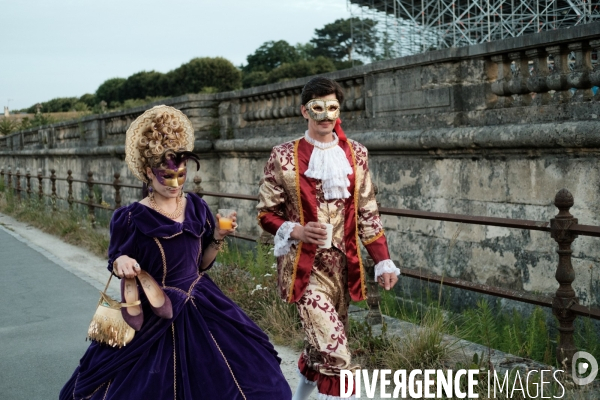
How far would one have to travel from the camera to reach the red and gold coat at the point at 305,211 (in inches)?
154

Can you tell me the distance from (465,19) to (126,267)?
3551 cm

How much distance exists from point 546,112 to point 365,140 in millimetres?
2278

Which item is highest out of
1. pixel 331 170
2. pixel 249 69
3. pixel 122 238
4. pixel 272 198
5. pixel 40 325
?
pixel 249 69

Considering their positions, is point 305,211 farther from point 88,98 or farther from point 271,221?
point 88,98

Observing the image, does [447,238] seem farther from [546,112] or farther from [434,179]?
[546,112]

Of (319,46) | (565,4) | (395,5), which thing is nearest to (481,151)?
(565,4)

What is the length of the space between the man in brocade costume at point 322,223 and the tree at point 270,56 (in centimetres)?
7287

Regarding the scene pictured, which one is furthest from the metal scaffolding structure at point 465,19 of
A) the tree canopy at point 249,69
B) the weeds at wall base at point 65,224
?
the weeds at wall base at point 65,224

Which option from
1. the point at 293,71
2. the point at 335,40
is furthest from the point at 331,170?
the point at 335,40

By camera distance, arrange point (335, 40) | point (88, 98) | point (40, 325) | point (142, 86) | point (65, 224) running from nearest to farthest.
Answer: point (40, 325)
point (65, 224)
point (142, 86)
point (88, 98)
point (335, 40)

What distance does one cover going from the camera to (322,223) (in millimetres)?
3771

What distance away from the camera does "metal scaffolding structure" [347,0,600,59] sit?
108ft

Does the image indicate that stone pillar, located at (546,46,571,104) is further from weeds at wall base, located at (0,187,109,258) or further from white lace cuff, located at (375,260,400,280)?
weeds at wall base, located at (0,187,109,258)

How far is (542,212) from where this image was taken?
6383 mm
